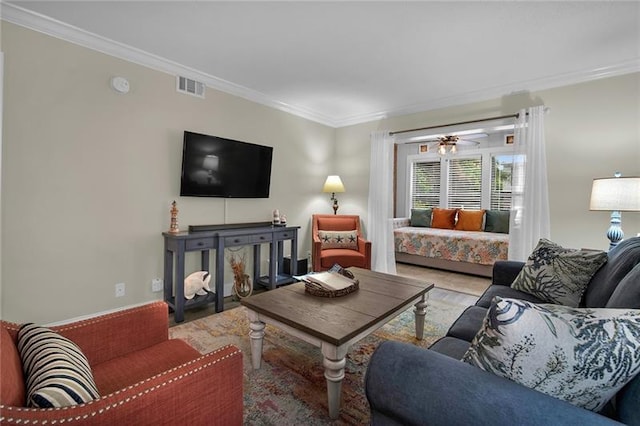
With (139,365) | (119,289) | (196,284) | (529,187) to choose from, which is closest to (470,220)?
(529,187)

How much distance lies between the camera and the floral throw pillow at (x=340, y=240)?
4172 millimetres

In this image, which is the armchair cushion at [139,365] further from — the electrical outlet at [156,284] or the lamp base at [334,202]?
the lamp base at [334,202]

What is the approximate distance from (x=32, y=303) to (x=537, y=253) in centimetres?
385

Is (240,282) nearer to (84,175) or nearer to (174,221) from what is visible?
(174,221)

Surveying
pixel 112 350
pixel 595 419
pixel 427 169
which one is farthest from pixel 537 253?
pixel 427 169

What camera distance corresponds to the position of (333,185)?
15.1ft

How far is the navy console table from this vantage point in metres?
2.74

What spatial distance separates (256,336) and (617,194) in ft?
9.93

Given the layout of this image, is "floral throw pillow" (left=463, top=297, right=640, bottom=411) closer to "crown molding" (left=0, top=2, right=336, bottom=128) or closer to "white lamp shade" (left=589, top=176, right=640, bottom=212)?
"white lamp shade" (left=589, top=176, right=640, bottom=212)

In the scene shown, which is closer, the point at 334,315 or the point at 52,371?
the point at 52,371

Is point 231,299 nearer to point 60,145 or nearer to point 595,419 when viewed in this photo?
point 60,145

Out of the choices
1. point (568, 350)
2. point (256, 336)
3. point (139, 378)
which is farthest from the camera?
point (256, 336)

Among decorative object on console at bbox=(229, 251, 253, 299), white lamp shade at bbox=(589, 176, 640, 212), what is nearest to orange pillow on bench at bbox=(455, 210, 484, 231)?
white lamp shade at bbox=(589, 176, 640, 212)

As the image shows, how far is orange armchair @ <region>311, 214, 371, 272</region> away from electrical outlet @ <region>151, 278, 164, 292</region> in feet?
5.81
